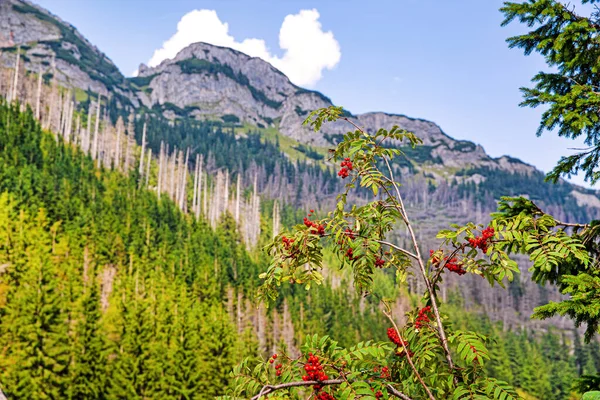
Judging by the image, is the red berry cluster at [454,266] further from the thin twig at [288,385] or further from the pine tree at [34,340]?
the pine tree at [34,340]

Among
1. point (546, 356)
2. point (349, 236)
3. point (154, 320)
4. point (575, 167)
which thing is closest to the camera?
point (349, 236)

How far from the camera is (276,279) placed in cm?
338

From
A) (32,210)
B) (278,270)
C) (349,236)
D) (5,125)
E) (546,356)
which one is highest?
(5,125)

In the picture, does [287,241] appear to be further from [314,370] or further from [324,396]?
[324,396]

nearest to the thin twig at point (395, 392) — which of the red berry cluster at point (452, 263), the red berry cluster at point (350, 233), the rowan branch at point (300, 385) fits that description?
the rowan branch at point (300, 385)

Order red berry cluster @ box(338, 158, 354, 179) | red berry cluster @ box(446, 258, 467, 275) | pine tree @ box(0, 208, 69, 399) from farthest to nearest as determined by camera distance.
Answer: pine tree @ box(0, 208, 69, 399)
red berry cluster @ box(338, 158, 354, 179)
red berry cluster @ box(446, 258, 467, 275)

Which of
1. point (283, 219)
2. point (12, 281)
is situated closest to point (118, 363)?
point (12, 281)

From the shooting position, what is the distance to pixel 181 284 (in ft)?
194

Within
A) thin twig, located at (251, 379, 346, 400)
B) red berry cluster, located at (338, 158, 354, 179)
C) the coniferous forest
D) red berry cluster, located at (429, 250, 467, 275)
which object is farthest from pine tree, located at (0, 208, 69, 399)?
red berry cluster, located at (429, 250, 467, 275)

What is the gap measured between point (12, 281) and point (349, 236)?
4882 cm

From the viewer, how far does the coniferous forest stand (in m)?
3.49

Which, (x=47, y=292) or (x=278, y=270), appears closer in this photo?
(x=278, y=270)

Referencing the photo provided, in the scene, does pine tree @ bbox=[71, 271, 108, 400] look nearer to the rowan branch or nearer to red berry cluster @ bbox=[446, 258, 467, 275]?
the rowan branch

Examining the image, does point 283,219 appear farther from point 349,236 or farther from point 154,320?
point 349,236
